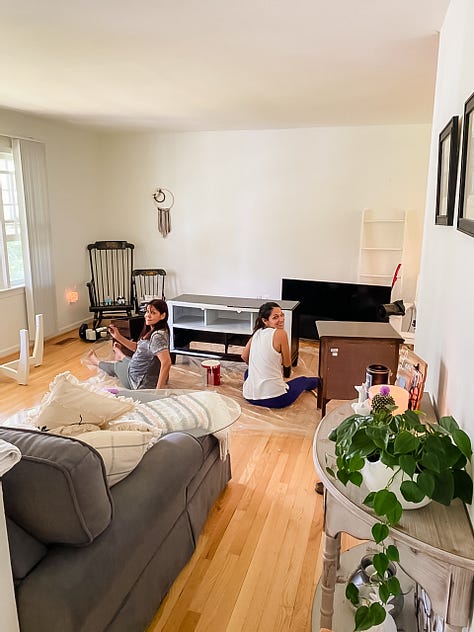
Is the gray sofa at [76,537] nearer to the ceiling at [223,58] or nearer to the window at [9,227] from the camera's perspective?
the ceiling at [223,58]

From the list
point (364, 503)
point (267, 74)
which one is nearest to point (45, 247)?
point (267, 74)

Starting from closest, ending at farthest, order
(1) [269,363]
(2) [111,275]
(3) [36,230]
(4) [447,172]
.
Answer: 1. (4) [447,172]
2. (1) [269,363]
3. (3) [36,230]
4. (2) [111,275]

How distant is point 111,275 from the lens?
639 cm

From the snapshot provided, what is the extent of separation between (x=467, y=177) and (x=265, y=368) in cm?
237

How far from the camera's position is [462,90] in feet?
5.58

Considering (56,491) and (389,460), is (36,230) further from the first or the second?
(389,460)

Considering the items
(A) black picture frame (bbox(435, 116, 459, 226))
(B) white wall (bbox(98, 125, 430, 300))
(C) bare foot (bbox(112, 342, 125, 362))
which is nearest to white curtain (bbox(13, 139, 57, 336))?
(B) white wall (bbox(98, 125, 430, 300))

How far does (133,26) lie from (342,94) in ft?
6.61

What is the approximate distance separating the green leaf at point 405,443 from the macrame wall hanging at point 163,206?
5.45m

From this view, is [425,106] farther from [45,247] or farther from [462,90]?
[45,247]

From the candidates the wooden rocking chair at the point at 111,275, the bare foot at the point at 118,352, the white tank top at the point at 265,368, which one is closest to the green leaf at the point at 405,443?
the white tank top at the point at 265,368

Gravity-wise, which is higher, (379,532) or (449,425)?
(449,425)

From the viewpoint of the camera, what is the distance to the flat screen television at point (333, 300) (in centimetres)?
514

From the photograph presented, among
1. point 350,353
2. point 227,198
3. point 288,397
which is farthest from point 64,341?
point 350,353
